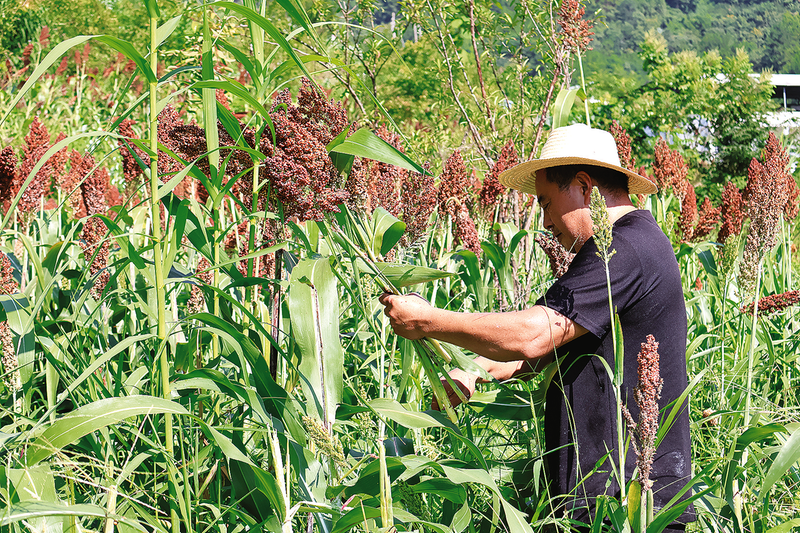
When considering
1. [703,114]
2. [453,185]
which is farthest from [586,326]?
[703,114]

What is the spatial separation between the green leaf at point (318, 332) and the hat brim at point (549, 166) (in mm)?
935

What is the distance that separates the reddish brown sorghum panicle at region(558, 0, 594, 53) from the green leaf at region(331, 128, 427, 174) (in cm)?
146

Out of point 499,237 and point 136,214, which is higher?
point 136,214

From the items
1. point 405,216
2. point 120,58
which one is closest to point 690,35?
point 120,58

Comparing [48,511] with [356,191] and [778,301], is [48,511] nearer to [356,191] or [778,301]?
[356,191]

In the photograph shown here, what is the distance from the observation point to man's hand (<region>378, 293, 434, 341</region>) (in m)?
1.77

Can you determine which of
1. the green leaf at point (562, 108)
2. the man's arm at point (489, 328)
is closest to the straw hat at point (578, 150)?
the green leaf at point (562, 108)

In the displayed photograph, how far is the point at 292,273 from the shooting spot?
1606 millimetres

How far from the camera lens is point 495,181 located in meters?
3.41

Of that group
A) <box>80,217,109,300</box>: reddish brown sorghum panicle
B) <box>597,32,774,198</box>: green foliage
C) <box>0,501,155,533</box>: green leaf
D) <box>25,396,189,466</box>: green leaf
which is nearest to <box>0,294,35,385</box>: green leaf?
<box>80,217,109,300</box>: reddish brown sorghum panicle

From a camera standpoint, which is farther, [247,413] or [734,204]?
[734,204]

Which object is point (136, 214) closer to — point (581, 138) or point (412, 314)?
point (412, 314)

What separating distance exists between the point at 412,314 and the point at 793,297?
1072 mm

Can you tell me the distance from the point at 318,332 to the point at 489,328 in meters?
0.53
